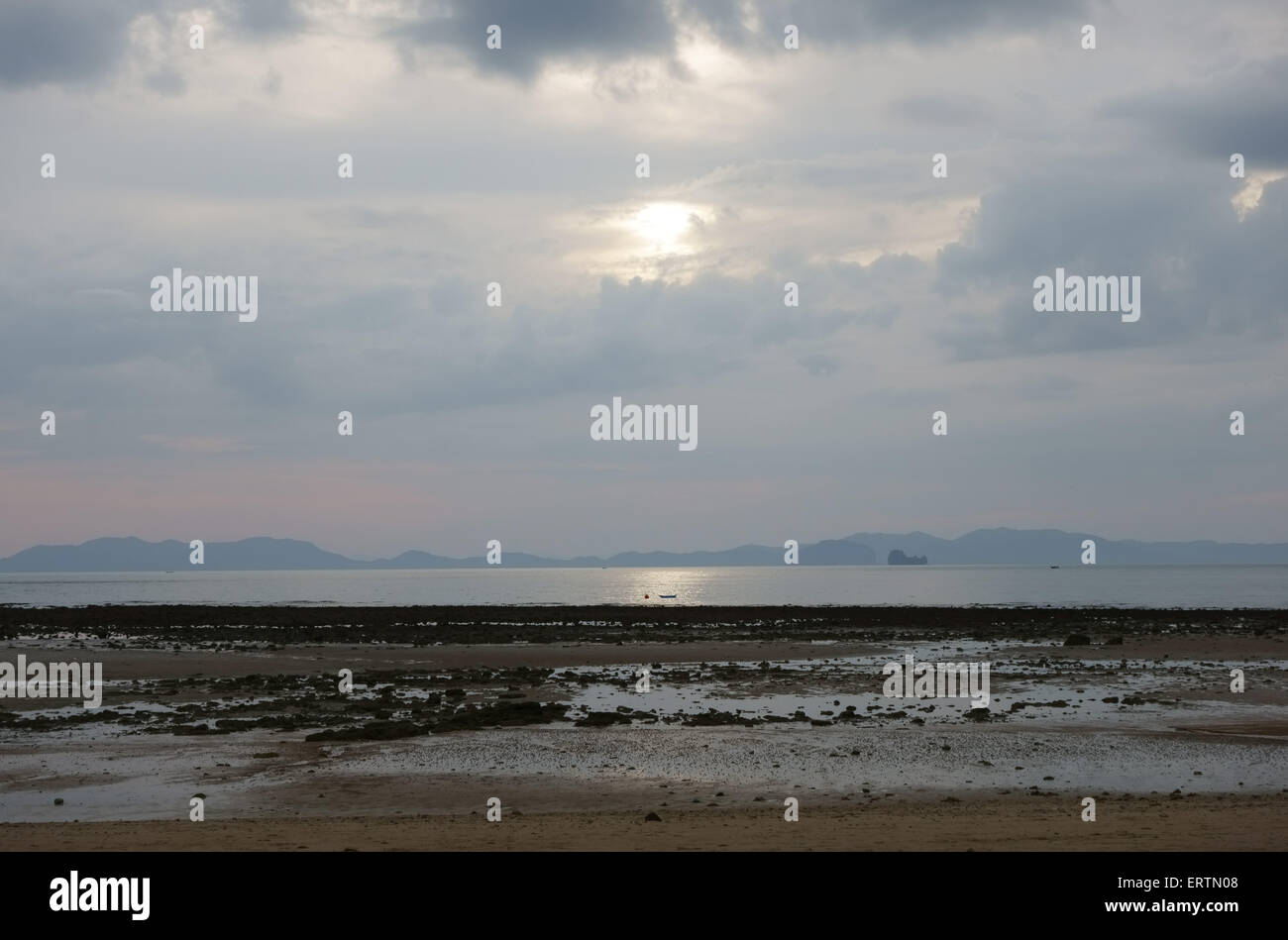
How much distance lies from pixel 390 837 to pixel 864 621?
76.2 metres

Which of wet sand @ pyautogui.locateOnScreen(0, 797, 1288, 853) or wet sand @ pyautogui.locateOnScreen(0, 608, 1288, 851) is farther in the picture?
wet sand @ pyautogui.locateOnScreen(0, 608, 1288, 851)

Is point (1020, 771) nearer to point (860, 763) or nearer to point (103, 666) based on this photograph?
point (860, 763)

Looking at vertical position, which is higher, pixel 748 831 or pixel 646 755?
pixel 748 831

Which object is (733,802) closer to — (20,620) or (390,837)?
(390,837)

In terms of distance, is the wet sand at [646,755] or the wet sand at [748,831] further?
the wet sand at [646,755]

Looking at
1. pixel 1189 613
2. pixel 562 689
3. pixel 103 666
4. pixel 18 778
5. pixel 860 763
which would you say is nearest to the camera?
pixel 18 778

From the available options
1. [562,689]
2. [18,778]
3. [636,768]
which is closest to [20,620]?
[562,689]

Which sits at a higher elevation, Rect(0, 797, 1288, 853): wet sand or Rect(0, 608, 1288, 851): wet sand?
Rect(0, 797, 1288, 853): wet sand

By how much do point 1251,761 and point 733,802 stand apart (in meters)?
13.3

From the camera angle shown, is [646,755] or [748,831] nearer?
[748,831]

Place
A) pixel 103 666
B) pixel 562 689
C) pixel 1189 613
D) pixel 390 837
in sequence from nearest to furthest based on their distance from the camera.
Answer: pixel 390 837 < pixel 562 689 < pixel 103 666 < pixel 1189 613

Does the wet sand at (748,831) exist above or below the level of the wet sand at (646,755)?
above

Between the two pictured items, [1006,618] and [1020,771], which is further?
[1006,618]

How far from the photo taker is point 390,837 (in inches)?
605
